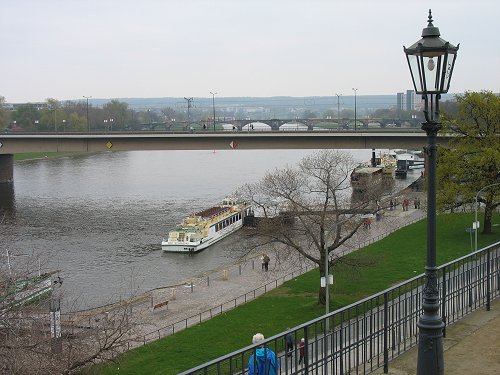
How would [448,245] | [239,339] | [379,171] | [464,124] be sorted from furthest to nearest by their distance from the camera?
[379,171]
[464,124]
[448,245]
[239,339]

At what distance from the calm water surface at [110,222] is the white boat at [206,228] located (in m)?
0.78

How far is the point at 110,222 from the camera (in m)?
59.2

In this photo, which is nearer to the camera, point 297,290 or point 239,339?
point 239,339

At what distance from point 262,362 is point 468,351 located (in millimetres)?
3407

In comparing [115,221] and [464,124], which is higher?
[464,124]

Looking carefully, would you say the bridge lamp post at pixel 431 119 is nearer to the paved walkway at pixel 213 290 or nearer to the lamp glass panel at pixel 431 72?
the lamp glass panel at pixel 431 72

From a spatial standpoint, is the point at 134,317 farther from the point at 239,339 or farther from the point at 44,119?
the point at 44,119

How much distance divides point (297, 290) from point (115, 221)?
27.9 m

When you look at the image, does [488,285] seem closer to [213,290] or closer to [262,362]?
[262,362]

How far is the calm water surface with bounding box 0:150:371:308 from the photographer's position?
40.9m

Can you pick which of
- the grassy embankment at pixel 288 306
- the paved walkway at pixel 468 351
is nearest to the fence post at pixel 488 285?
the paved walkway at pixel 468 351

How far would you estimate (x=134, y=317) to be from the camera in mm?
31375

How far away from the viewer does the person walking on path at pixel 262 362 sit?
855 centimetres

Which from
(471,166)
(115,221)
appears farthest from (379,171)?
(471,166)
